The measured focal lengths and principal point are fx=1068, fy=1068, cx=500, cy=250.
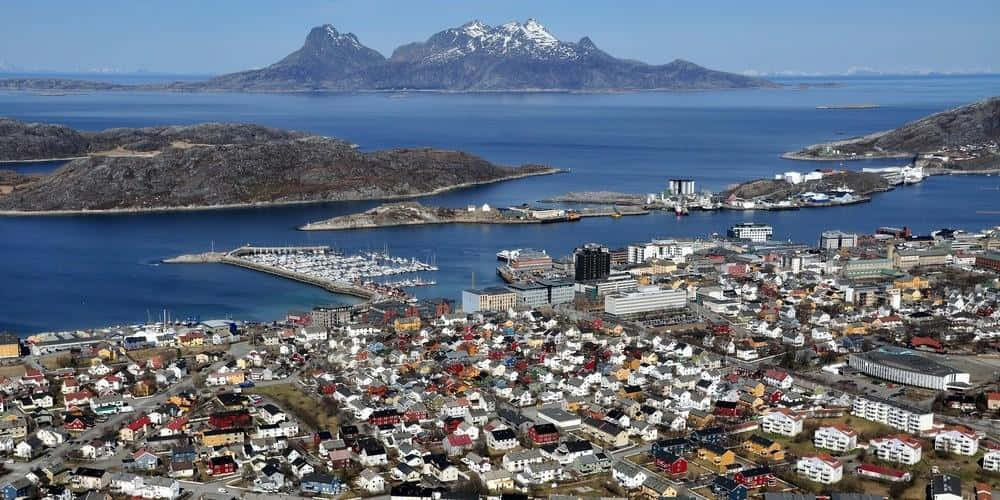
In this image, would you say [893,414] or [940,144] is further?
[940,144]

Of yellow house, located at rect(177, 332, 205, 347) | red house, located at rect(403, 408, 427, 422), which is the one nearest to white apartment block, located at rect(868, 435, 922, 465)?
red house, located at rect(403, 408, 427, 422)

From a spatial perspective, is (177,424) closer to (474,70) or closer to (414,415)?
(414,415)

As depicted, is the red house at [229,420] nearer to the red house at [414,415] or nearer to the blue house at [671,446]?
the red house at [414,415]

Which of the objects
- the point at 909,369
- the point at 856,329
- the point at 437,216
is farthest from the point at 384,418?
Result: the point at 437,216

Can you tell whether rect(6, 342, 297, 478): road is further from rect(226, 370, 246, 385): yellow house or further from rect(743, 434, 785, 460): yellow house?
rect(743, 434, 785, 460): yellow house

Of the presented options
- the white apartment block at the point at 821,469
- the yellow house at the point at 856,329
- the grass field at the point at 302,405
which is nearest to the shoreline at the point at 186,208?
the yellow house at the point at 856,329

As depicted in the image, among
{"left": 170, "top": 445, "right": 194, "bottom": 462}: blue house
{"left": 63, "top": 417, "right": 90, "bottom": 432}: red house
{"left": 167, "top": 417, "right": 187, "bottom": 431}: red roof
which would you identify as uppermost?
{"left": 170, "top": 445, "right": 194, "bottom": 462}: blue house

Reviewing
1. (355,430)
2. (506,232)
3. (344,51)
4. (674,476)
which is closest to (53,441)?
(355,430)
